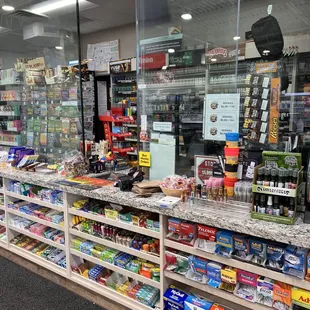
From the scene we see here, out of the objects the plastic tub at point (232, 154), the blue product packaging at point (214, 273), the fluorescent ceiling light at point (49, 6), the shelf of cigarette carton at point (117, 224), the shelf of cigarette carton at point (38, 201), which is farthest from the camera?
the fluorescent ceiling light at point (49, 6)

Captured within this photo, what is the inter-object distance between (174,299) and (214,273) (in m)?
0.34

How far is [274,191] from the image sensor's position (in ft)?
4.29

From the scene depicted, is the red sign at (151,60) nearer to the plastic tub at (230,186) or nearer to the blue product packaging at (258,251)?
the plastic tub at (230,186)

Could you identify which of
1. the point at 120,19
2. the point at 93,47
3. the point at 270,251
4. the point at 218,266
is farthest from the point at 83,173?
the point at 93,47

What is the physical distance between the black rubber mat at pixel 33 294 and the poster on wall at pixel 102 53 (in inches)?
181

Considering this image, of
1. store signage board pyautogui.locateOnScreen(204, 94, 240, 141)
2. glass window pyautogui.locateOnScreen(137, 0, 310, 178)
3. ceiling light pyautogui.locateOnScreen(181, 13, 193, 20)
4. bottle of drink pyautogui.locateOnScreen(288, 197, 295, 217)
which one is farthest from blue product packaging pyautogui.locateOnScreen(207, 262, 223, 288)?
ceiling light pyautogui.locateOnScreen(181, 13, 193, 20)

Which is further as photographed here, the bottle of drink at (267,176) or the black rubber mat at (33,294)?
the black rubber mat at (33,294)

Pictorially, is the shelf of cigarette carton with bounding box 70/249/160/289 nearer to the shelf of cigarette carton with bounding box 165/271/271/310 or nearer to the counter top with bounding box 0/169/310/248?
the shelf of cigarette carton with bounding box 165/271/271/310

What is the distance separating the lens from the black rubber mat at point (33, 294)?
2.16m

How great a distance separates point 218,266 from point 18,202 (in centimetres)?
207

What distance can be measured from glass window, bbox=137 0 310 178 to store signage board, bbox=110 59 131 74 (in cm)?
306

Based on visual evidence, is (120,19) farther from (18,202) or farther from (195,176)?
(195,176)

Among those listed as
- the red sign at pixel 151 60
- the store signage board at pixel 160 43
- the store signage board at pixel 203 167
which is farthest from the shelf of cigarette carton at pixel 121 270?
the store signage board at pixel 160 43

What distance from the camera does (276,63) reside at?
247 cm
